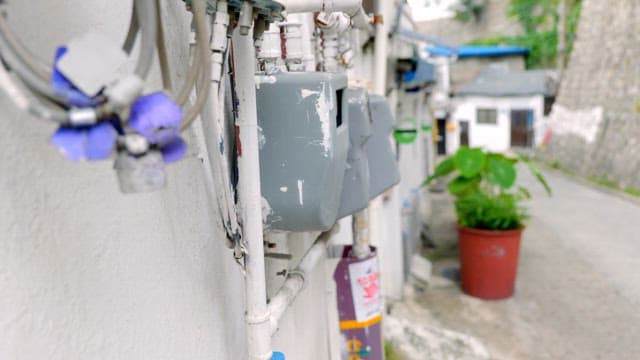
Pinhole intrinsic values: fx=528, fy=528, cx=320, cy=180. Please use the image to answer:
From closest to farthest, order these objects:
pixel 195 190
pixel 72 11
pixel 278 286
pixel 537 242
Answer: pixel 72 11, pixel 195 190, pixel 278 286, pixel 537 242

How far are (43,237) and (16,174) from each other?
0.08 meters

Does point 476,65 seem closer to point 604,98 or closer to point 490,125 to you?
point 490,125

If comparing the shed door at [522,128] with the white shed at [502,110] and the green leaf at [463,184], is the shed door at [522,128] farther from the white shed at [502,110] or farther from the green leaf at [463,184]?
the green leaf at [463,184]

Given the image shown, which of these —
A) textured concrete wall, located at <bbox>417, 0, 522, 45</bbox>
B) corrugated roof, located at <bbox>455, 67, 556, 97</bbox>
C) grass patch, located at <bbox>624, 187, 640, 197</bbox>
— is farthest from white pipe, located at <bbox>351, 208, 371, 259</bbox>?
textured concrete wall, located at <bbox>417, 0, 522, 45</bbox>

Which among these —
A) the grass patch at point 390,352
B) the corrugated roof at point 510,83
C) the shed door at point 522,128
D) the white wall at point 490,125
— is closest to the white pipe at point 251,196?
the grass patch at point 390,352

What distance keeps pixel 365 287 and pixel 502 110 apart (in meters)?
18.2

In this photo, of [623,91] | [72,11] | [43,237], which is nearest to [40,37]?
[72,11]

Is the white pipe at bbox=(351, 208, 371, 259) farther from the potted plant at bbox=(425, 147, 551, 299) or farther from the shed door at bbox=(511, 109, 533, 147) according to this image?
the shed door at bbox=(511, 109, 533, 147)

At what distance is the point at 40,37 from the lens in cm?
64

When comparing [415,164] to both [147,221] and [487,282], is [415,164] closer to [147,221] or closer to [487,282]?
[487,282]

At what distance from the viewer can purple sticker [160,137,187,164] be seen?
20.9 inches

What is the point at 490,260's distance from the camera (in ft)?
14.9

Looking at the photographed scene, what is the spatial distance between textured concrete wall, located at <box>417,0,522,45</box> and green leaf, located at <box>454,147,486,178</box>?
1889 centimetres

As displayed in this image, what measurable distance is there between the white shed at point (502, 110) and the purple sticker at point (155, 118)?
1800 cm
